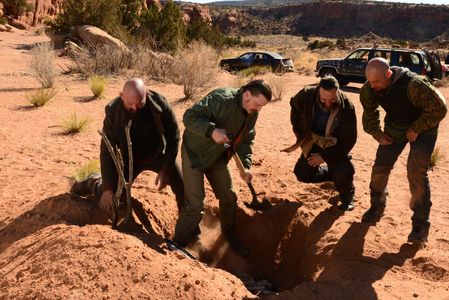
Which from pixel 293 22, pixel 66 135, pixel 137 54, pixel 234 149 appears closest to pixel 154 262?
pixel 234 149

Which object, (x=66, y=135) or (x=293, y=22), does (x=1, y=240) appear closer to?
(x=66, y=135)

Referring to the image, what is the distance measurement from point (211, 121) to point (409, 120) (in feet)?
5.91

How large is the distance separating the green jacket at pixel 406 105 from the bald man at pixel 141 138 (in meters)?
1.83

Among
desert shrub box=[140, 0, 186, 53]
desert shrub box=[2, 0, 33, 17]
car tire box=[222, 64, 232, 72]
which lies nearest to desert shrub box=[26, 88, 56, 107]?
car tire box=[222, 64, 232, 72]

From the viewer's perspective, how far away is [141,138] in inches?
163

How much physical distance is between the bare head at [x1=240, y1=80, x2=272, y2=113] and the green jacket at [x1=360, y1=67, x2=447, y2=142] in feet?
4.10

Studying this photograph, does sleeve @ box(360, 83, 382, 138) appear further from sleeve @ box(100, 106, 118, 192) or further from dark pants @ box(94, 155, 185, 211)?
sleeve @ box(100, 106, 118, 192)

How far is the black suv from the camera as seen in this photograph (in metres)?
14.4

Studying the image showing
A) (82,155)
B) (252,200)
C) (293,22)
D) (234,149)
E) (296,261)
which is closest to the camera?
(234,149)

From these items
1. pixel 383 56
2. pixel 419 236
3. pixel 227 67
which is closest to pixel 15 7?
pixel 227 67

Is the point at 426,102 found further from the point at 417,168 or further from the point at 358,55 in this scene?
the point at 358,55

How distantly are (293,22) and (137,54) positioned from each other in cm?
5933

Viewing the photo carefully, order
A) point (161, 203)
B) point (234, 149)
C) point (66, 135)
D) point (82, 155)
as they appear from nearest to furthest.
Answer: point (234, 149)
point (161, 203)
point (82, 155)
point (66, 135)

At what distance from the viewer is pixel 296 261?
453 centimetres
